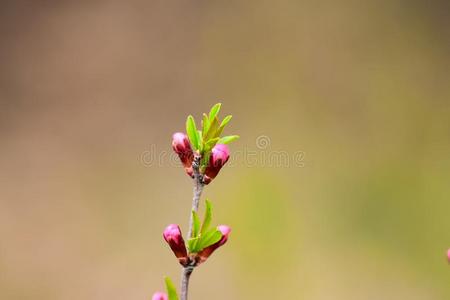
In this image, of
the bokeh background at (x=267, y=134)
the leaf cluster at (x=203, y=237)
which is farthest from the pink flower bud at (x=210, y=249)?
the bokeh background at (x=267, y=134)

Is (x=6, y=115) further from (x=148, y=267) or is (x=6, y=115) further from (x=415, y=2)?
(x=415, y=2)

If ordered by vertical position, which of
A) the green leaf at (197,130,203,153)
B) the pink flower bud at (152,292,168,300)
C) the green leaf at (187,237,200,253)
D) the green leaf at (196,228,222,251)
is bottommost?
the pink flower bud at (152,292,168,300)

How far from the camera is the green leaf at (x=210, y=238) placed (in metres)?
0.35

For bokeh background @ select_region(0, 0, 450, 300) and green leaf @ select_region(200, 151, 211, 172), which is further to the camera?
bokeh background @ select_region(0, 0, 450, 300)

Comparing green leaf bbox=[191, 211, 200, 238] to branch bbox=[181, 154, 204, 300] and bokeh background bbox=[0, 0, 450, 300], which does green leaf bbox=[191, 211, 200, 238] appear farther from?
bokeh background bbox=[0, 0, 450, 300]

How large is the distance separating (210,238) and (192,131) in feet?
0.25

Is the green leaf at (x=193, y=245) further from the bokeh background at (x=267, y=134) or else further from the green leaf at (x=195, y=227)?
the bokeh background at (x=267, y=134)

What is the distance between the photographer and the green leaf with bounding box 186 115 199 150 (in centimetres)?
38

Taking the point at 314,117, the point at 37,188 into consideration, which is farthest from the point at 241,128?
the point at 37,188

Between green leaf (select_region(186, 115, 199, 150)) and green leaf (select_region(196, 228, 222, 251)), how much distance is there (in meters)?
0.06

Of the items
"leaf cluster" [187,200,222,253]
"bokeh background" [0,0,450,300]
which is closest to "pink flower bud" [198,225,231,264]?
"leaf cluster" [187,200,222,253]

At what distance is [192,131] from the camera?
0.38 meters

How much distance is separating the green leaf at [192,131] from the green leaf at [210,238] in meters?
0.06

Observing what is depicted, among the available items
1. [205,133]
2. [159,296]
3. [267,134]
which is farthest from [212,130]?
[267,134]
